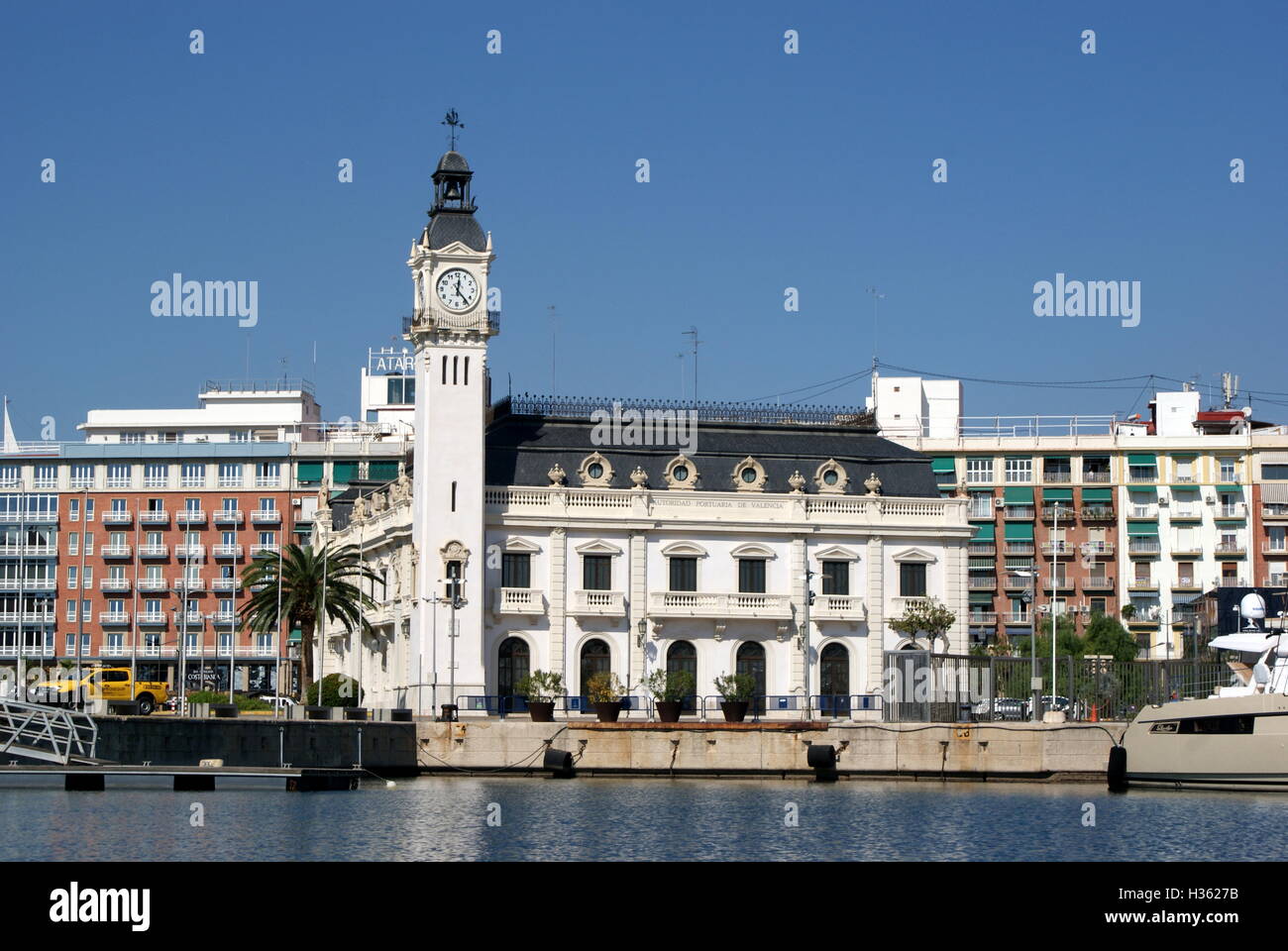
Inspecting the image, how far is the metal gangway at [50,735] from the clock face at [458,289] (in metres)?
26.9

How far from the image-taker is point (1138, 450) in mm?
135500

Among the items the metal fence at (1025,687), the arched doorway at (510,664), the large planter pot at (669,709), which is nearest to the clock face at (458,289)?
the arched doorway at (510,664)

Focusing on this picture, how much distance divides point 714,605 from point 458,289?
1882 cm

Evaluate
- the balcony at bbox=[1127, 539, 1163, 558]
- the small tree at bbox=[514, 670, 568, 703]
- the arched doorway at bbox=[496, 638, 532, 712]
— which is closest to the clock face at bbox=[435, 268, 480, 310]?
the arched doorway at bbox=[496, 638, 532, 712]

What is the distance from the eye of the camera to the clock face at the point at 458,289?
9194cm

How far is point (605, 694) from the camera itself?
8356cm

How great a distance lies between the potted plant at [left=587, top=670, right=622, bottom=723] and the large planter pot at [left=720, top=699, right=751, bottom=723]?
433cm

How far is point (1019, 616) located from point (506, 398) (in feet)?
166

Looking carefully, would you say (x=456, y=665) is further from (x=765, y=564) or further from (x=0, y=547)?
(x=0, y=547)

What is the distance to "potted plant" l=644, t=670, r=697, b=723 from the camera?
8269 cm

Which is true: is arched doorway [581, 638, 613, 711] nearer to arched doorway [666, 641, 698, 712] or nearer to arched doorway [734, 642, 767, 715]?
arched doorway [666, 641, 698, 712]

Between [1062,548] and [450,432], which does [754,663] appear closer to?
[450,432]

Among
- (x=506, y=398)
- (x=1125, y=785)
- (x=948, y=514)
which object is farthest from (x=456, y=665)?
(x=1125, y=785)

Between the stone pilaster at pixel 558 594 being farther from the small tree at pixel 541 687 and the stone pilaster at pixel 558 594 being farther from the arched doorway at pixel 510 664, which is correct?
the small tree at pixel 541 687
